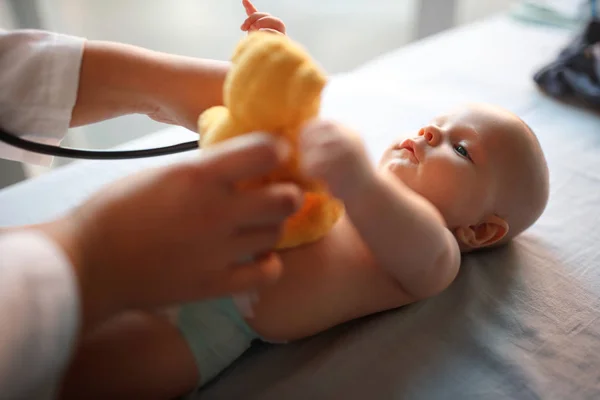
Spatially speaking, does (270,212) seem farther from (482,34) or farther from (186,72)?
(482,34)

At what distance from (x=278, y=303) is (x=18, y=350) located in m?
0.29

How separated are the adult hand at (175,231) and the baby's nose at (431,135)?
365 millimetres

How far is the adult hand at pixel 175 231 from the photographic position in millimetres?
448

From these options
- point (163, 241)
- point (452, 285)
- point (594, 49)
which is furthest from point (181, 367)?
point (594, 49)

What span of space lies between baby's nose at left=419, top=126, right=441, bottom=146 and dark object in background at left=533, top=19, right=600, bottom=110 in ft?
2.17

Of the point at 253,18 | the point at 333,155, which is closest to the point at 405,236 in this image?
the point at 333,155

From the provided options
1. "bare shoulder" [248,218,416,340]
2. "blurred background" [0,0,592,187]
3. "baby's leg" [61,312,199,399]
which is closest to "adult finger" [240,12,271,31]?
"bare shoulder" [248,218,416,340]

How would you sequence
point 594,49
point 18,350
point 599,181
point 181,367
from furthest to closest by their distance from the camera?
point 594,49 < point 599,181 < point 181,367 < point 18,350

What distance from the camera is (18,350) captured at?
0.41 m

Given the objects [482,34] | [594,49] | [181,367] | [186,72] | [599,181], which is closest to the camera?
[181,367]

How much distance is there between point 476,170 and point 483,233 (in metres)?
0.10

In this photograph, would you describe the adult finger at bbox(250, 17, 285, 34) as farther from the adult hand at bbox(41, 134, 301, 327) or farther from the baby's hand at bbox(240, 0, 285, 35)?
the adult hand at bbox(41, 134, 301, 327)

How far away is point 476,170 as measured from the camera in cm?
76

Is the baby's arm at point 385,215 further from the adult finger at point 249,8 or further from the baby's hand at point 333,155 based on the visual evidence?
the adult finger at point 249,8
